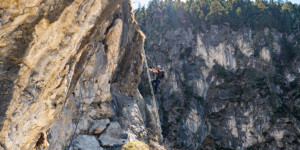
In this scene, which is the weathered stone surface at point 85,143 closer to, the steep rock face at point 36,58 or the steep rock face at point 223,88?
the steep rock face at point 36,58

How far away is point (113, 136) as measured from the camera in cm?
978

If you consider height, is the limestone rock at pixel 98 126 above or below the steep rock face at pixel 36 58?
below

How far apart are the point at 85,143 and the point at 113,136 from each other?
148 cm

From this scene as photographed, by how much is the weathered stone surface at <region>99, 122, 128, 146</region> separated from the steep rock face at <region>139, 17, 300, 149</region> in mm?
16421

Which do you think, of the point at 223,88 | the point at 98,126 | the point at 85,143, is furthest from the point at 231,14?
the point at 85,143

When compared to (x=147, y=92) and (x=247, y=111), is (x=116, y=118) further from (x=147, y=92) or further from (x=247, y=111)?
(x=247, y=111)

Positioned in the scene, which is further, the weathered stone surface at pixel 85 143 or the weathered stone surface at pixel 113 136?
the weathered stone surface at pixel 113 136

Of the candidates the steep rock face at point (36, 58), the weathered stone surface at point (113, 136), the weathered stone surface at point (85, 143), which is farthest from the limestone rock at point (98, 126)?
the steep rock face at point (36, 58)

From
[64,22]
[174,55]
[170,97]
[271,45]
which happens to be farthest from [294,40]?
[64,22]

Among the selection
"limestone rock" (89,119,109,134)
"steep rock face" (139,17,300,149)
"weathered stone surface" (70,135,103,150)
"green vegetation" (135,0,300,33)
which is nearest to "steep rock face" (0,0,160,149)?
"weathered stone surface" (70,135,103,150)

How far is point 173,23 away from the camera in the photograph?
125 feet

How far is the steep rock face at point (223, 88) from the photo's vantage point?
28.7 m

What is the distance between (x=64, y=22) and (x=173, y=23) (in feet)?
115

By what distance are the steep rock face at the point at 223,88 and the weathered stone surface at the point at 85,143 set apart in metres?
17.7
